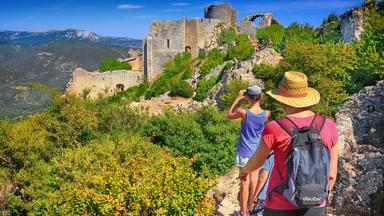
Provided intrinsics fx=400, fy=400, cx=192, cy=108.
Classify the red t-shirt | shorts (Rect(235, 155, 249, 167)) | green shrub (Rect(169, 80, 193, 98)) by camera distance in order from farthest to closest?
green shrub (Rect(169, 80, 193, 98)) → shorts (Rect(235, 155, 249, 167)) → the red t-shirt

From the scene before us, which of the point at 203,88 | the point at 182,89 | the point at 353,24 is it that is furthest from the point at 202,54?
the point at 353,24

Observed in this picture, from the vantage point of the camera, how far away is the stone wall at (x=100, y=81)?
33.6 meters

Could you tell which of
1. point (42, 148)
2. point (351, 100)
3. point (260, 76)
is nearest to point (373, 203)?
point (351, 100)

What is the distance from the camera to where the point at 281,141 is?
133 inches

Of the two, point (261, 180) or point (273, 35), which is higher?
point (273, 35)

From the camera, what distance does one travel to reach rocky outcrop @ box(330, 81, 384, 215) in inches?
202

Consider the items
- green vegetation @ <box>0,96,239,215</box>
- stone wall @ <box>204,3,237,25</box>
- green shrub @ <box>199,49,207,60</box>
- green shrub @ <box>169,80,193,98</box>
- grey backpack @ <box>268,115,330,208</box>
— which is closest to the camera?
grey backpack @ <box>268,115,330,208</box>

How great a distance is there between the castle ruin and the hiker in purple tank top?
3249 centimetres

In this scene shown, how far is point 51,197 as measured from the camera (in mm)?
8797

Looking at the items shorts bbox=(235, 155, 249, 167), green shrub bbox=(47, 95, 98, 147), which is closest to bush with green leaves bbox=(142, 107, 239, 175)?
green shrub bbox=(47, 95, 98, 147)

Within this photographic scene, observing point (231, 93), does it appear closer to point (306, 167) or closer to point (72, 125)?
point (72, 125)

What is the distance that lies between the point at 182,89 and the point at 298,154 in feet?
80.6

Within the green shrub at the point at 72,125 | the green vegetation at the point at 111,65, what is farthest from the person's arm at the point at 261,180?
the green vegetation at the point at 111,65

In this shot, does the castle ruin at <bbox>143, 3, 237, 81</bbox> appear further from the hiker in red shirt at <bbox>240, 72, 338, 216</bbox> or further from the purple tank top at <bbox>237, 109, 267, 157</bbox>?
the hiker in red shirt at <bbox>240, 72, 338, 216</bbox>
